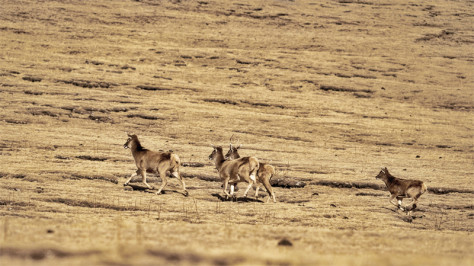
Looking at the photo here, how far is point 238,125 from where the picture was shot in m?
37.8

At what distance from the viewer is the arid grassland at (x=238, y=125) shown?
10.8 metres

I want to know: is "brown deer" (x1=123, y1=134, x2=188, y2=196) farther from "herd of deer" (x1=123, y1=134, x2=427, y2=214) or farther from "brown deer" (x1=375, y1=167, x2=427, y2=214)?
"brown deer" (x1=375, y1=167, x2=427, y2=214)

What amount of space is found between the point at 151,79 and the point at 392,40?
3523 cm

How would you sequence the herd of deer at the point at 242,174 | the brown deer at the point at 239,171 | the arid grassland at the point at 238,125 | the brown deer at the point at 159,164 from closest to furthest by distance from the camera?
1. the arid grassland at the point at 238,125
2. the herd of deer at the point at 242,174
3. the brown deer at the point at 239,171
4. the brown deer at the point at 159,164

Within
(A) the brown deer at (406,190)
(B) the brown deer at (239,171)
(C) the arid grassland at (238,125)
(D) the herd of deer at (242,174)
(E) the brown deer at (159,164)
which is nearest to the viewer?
(C) the arid grassland at (238,125)

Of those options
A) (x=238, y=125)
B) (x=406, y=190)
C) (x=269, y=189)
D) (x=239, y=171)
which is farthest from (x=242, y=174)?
(x=238, y=125)

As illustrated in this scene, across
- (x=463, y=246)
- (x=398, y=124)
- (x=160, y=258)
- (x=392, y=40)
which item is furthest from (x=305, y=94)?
(x=160, y=258)

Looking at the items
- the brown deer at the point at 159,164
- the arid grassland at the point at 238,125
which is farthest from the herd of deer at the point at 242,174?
the arid grassland at the point at 238,125

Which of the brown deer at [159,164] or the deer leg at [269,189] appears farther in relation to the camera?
the brown deer at [159,164]

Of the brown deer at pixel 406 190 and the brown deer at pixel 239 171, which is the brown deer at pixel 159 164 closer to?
the brown deer at pixel 239 171

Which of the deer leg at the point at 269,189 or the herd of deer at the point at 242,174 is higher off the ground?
the herd of deer at the point at 242,174

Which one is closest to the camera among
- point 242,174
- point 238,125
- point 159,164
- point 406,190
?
point 406,190

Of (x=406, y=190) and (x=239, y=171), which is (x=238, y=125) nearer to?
(x=239, y=171)

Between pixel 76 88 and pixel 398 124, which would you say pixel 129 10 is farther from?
pixel 398 124
